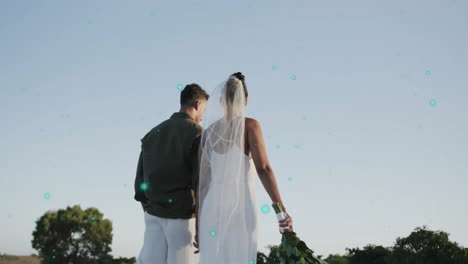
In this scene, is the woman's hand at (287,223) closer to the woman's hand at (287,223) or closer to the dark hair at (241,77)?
the woman's hand at (287,223)

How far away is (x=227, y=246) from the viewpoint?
5.77 m

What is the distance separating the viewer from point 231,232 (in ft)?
19.0

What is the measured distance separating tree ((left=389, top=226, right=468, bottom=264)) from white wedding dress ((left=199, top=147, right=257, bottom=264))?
6042 cm

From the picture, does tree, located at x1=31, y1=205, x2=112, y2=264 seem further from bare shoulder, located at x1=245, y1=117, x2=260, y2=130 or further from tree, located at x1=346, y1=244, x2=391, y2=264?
bare shoulder, located at x1=245, y1=117, x2=260, y2=130

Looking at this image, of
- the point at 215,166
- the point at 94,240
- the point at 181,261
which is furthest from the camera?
the point at 94,240

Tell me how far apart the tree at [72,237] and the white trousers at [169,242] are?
197ft

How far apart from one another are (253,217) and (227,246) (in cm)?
45

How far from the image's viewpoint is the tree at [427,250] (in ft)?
200

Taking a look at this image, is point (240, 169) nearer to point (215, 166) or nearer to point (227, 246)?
point (215, 166)

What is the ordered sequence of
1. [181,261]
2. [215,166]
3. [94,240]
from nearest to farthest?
1. [181,261]
2. [215,166]
3. [94,240]

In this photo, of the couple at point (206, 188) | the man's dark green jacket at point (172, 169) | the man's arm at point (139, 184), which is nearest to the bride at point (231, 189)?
the couple at point (206, 188)

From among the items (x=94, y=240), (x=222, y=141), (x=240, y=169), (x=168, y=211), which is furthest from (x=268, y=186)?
(x=94, y=240)

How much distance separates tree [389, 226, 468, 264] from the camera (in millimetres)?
61028

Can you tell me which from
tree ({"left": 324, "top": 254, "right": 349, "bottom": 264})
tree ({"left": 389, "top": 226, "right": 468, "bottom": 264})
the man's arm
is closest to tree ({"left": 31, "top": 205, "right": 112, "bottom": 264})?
tree ({"left": 324, "top": 254, "right": 349, "bottom": 264})
